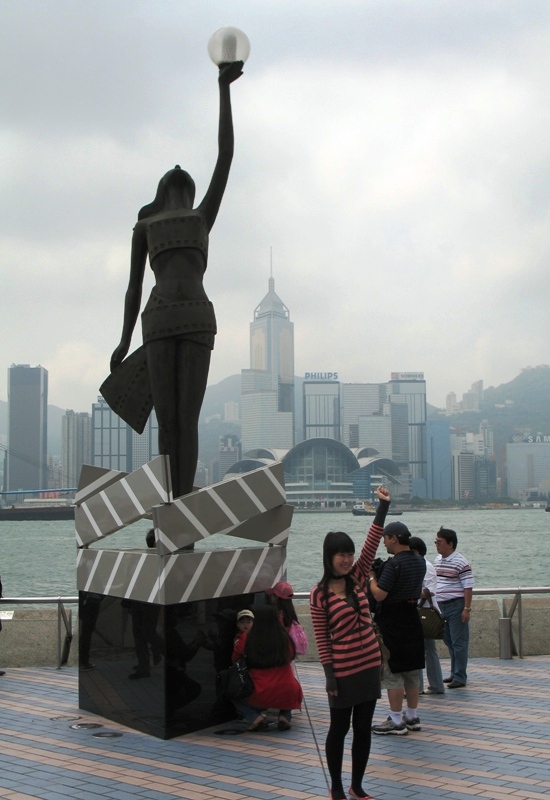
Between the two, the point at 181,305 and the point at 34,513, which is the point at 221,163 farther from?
the point at 34,513

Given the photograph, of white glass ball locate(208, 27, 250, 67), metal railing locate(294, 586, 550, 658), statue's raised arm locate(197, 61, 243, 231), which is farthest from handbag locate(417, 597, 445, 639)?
white glass ball locate(208, 27, 250, 67)

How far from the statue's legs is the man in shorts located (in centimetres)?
184

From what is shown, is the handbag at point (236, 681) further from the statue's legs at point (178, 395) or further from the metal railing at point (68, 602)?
the metal railing at point (68, 602)

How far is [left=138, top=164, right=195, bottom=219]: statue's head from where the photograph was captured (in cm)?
707

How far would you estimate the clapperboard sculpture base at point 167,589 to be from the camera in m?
5.84

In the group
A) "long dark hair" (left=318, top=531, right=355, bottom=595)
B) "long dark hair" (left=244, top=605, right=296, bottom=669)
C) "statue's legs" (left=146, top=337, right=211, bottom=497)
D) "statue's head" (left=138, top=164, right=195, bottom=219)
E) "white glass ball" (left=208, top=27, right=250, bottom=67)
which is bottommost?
"long dark hair" (left=244, top=605, right=296, bottom=669)

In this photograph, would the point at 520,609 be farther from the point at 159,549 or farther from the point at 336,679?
the point at 336,679

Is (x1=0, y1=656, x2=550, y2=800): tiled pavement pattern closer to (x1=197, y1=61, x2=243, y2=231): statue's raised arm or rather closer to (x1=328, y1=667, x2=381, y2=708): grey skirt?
(x1=328, y1=667, x2=381, y2=708): grey skirt

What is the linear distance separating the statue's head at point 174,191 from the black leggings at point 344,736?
422 centimetres

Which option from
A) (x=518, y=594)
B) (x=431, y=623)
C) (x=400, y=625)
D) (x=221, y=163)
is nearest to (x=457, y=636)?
(x=431, y=623)

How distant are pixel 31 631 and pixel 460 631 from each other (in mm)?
4079

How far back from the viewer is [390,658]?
18.8 ft

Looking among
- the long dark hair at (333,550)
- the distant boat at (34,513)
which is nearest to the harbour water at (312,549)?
the distant boat at (34,513)

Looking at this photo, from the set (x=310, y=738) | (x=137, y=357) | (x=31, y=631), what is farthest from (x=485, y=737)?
(x=31, y=631)
